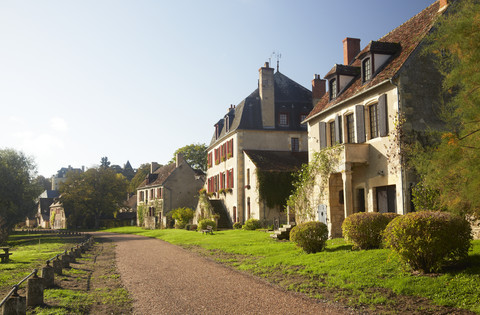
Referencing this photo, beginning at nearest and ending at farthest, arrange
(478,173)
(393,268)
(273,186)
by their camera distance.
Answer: (478,173) → (393,268) → (273,186)

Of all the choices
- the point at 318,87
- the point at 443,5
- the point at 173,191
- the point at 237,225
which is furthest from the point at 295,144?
the point at 173,191

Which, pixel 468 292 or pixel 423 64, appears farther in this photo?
pixel 423 64

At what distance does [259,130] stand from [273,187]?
20.3 ft

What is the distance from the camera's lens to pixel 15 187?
1556 inches

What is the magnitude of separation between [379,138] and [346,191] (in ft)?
8.95

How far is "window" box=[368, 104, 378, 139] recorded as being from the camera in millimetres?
17922

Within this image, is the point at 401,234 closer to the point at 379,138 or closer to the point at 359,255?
the point at 359,255

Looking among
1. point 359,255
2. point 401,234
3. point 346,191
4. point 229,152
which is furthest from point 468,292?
point 229,152

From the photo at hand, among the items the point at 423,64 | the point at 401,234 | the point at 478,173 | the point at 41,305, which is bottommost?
the point at 41,305

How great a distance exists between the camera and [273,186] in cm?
3194

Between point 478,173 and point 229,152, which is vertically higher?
point 229,152

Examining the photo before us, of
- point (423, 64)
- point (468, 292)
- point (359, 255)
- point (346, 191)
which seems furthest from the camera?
point (346, 191)

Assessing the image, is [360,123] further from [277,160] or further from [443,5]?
[277,160]

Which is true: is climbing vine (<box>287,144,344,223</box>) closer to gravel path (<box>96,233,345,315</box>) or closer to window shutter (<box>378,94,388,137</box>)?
window shutter (<box>378,94,388,137</box>)
